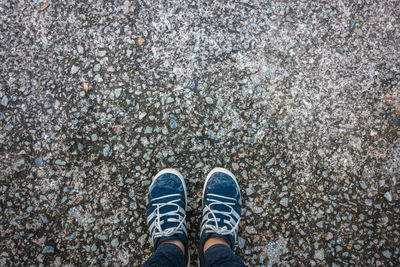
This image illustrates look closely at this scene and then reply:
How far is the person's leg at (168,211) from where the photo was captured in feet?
6.54

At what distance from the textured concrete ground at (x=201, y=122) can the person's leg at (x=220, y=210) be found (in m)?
0.10

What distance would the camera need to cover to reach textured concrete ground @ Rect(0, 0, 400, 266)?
83.8 inches

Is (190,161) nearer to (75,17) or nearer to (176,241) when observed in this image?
(176,241)

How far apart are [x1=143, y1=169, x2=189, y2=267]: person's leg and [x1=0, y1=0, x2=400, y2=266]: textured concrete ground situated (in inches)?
4.5

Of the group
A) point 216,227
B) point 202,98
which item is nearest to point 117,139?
point 202,98

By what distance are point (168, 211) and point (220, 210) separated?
0.44m

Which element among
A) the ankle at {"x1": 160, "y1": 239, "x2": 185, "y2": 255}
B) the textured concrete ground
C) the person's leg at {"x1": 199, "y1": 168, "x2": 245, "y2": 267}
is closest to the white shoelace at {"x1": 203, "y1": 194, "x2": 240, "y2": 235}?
the person's leg at {"x1": 199, "y1": 168, "x2": 245, "y2": 267}

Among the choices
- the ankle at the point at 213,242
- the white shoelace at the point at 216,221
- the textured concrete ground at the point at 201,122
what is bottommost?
the ankle at the point at 213,242

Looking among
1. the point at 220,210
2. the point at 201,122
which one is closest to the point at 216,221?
the point at 220,210

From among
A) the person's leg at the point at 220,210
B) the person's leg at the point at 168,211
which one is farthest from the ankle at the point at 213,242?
the person's leg at the point at 168,211

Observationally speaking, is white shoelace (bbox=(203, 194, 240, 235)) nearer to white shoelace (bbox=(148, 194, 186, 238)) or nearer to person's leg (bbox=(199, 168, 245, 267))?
person's leg (bbox=(199, 168, 245, 267))

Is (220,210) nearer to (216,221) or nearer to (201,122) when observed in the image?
(216,221)

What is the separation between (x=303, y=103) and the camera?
89.1 inches

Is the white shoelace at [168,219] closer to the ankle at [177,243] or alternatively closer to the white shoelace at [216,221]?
the ankle at [177,243]
